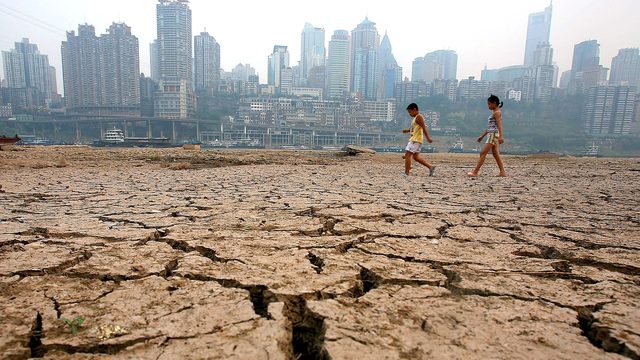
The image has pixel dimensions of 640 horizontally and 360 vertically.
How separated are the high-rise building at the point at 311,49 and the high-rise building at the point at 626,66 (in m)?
86.3

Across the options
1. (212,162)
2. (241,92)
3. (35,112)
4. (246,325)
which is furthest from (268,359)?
(241,92)

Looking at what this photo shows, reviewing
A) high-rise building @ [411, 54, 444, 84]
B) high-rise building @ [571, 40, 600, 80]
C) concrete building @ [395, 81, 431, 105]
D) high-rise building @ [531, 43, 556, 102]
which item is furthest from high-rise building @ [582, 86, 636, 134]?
high-rise building @ [411, 54, 444, 84]

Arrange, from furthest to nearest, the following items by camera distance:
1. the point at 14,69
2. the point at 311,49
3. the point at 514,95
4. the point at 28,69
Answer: the point at 311,49, the point at 28,69, the point at 14,69, the point at 514,95

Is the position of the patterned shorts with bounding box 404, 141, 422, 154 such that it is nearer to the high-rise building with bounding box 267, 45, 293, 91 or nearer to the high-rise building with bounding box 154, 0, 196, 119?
the high-rise building with bounding box 154, 0, 196, 119

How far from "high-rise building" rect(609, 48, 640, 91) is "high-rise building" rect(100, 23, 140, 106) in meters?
120

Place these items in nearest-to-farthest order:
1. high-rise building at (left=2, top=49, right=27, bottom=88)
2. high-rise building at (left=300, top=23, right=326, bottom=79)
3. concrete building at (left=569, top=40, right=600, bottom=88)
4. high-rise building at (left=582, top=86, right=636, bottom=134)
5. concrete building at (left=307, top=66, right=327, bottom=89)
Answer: high-rise building at (left=582, top=86, right=636, bottom=134)
high-rise building at (left=2, top=49, right=27, bottom=88)
concrete building at (left=569, top=40, right=600, bottom=88)
concrete building at (left=307, top=66, right=327, bottom=89)
high-rise building at (left=300, top=23, right=326, bottom=79)

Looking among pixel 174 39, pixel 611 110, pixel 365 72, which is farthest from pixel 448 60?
pixel 174 39

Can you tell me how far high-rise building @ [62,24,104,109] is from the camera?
78.4 m

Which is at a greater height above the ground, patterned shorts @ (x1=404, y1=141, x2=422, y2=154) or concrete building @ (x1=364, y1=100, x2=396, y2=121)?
concrete building @ (x1=364, y1=100, x2=396, y2=121)

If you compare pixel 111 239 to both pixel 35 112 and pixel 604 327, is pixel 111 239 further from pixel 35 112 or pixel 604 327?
pixel 35 112

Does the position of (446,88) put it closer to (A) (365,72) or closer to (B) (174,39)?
(A) (365,72)

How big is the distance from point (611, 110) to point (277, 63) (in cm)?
9743

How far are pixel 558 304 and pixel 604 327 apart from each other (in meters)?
0.15

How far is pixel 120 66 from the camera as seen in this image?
263 feet
